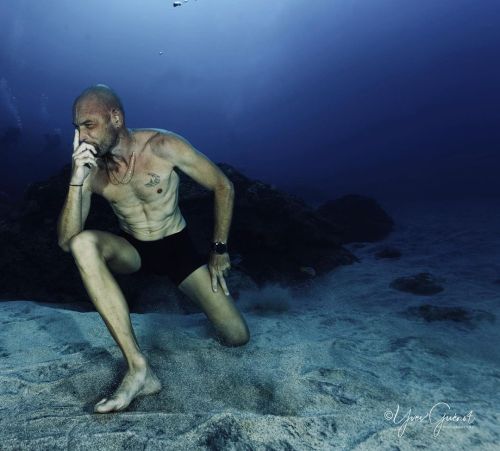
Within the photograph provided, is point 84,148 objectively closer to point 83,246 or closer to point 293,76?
point 83,246

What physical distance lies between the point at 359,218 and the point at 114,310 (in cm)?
1344

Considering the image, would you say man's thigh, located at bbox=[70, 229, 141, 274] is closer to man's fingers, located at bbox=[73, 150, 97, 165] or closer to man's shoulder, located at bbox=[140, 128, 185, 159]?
man's fingers, located at bbox=[73, 150, 97, 165]

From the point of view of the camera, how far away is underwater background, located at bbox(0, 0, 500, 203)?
294 ft

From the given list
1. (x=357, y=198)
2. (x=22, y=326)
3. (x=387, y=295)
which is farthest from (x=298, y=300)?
(x=357, y=198)

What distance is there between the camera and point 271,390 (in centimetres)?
227

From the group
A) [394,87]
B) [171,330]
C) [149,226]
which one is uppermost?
[394,87]

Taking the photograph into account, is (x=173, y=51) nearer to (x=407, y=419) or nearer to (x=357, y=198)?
(x=357, y=198)

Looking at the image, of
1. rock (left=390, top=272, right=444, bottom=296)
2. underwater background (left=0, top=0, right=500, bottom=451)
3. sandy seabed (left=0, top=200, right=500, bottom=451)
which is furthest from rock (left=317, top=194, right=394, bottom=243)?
sandy seabed (left=0, top=200, right=500, bottom=451)

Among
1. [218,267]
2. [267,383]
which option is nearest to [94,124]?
[218,267]

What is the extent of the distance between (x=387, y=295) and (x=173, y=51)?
141 m

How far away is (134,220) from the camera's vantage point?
317cm

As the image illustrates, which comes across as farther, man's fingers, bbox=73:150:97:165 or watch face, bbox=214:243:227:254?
watch face, bbox=214:243:227:254

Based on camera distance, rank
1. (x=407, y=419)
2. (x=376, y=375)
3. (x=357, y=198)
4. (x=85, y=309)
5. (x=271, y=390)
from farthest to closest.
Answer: (x=357, y=198), (x=85, y=309), (x=376, y=375), (x=271, y=390), (x=407, y=419)

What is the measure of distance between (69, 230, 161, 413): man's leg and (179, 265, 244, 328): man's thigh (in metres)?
0.95
